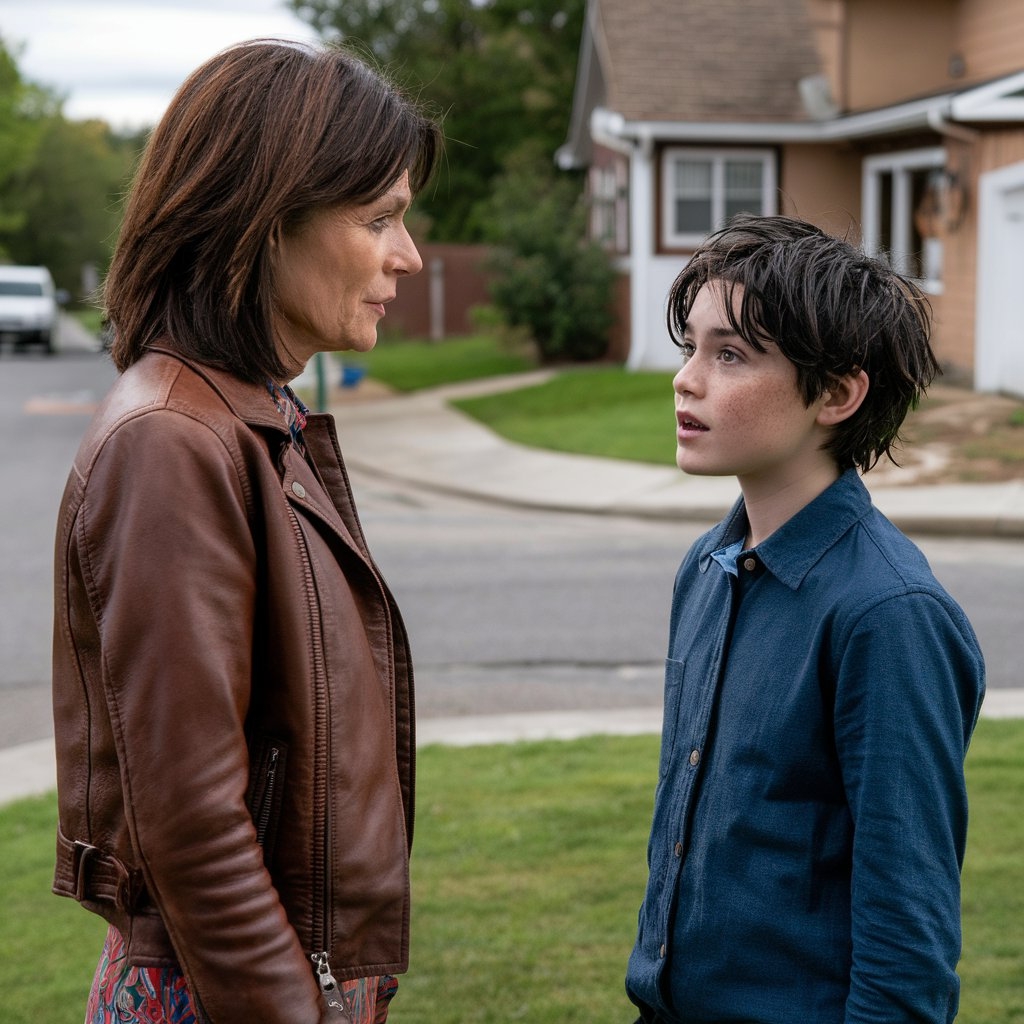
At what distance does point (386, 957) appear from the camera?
71.8 inches

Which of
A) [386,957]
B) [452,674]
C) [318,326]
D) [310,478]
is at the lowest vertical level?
[452,674]

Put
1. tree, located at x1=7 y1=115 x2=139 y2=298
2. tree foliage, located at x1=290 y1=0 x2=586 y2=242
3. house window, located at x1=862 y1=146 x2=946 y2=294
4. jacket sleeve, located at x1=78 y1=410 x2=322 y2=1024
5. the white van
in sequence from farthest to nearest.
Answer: tree, located at x1=7 y1=115 x2=139 y2=298, tree foliage, located at x1=290 y1=0 x2=586 y2=242, the white van, house window, located at x1=862 y1=146 x2=946 y2=294, jacket sleeve, located at x1=78 y1=410 x2=322 y2=1024

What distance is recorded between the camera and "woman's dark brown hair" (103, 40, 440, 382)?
1773mm

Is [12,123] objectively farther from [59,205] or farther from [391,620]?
[391,620]

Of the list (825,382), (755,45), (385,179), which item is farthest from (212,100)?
(755,45)

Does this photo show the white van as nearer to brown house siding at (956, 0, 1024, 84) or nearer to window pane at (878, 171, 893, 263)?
window pane at (878, 171, 893, 263)

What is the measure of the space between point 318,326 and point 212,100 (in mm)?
315

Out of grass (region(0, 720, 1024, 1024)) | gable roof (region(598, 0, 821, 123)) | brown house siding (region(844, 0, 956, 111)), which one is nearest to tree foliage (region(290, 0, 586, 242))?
gable roof (region(598, 0, 821, 123))

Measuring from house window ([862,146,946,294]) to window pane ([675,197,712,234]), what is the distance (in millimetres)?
2452

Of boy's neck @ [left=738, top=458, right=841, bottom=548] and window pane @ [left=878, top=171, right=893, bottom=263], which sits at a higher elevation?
window pane @ [left=878, top=171, right=893, bottom=263]

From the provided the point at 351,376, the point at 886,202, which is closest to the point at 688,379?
the point at 886,202

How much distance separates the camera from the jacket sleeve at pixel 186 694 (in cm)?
161

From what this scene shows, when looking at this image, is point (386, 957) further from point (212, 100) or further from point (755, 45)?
point (755, 45)

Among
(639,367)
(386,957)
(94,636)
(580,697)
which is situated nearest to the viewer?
(94,636)
